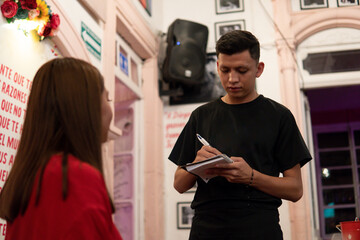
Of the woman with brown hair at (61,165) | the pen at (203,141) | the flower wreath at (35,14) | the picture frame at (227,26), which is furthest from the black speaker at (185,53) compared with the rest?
the woman with brown hair at (61,165)

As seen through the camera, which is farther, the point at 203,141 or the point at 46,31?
the point at 46,31

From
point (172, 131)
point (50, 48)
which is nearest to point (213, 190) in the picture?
point (50, 48)

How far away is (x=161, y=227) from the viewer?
4.51 metres

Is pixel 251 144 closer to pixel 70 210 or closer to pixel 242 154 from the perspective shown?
pixel 242 154

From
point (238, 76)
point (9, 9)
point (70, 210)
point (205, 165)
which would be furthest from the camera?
point (9, 9)

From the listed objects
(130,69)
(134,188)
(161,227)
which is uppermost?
(130,69)

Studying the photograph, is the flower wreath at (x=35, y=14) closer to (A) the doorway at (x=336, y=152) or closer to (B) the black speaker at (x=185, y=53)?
(B) the black speaker at (x=185, y=53)

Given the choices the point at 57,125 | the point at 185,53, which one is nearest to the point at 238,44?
the point at 57,125

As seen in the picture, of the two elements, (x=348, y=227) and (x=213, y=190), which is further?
(x=348, y=227)

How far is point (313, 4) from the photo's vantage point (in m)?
4.86

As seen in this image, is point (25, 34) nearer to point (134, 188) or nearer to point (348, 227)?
point (348, 227)

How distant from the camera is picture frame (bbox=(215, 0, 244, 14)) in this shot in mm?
4918

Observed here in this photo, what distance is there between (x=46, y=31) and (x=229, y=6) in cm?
291

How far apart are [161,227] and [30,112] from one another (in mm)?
3595
